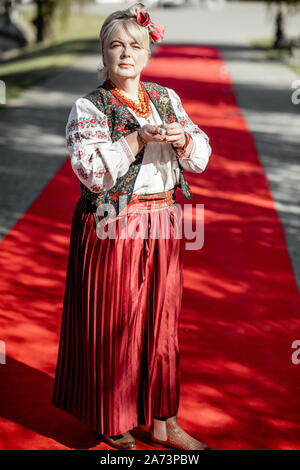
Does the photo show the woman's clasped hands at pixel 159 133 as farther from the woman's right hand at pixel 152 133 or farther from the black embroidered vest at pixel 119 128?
the black embroidered vest at pixel 119 128

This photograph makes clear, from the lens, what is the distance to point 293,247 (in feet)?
18.6

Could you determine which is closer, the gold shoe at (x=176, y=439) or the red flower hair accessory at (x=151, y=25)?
the red flower hair accessory at (x=151, y=25)

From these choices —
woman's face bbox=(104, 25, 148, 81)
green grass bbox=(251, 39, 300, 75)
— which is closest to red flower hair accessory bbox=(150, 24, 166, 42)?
woman's face bbox=(104, 25, 148, 81)

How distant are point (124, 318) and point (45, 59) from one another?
53.9ft

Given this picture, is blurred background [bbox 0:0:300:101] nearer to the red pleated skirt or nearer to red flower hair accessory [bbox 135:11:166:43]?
red flower hair accessory [bbox 135:11:166:43]

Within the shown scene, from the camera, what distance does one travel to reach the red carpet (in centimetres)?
322

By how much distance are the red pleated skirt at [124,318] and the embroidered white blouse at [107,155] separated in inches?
6.3

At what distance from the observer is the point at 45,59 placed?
18.1 meters

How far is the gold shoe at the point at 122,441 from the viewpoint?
301 centimetres

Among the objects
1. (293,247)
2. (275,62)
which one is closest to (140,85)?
(293,247)

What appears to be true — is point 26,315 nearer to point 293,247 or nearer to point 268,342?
point 268,342

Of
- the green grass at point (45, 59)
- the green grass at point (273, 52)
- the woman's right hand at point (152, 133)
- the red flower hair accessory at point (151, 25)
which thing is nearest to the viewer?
the woman's right hand at point (152, 133)

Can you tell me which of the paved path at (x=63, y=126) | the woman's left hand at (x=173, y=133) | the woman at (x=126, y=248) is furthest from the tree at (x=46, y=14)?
the woman's left hand at (x=173, y=133)
